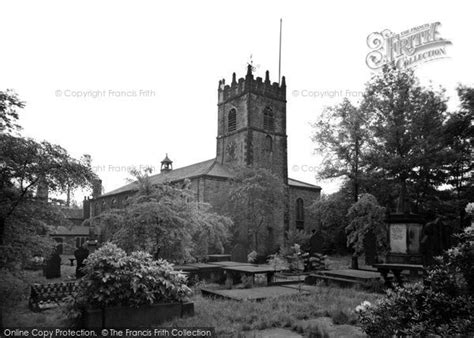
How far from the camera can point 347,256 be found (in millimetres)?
33188

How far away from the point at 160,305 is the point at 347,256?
2832 cm

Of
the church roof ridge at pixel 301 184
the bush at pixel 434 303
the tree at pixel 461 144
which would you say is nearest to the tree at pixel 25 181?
the bush at pixel 434 303

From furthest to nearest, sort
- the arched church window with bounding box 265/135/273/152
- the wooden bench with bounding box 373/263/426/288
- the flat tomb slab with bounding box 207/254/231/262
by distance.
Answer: the arched church window with bounding box 265/135/273/152 → the flat tomb slab with bounding box 207/254/231/262 → the wooden bench with bounding box 373/263/426/288

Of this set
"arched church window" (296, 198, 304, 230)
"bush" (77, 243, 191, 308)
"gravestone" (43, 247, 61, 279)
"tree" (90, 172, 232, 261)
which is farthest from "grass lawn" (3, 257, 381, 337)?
"arched church window" (296, 198, 304, 230)

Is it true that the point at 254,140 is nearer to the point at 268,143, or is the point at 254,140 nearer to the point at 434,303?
the point at 268,143

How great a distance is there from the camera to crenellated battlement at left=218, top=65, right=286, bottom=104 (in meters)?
38.2

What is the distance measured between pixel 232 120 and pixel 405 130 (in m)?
20.9

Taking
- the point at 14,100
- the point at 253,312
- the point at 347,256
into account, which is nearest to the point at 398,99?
the point at 347,256

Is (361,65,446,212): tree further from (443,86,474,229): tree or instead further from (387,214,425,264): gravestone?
(387,214,425,264): gravestone

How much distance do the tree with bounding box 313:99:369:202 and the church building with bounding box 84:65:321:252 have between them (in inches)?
515

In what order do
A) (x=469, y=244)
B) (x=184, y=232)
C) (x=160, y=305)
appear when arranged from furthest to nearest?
(x=184, y=232) → (x=160, y=305) → (x=469, y=244)

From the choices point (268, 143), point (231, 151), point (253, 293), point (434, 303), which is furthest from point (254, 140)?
point (434, 303)

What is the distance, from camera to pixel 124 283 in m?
7.45

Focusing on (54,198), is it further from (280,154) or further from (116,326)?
(280,154)
